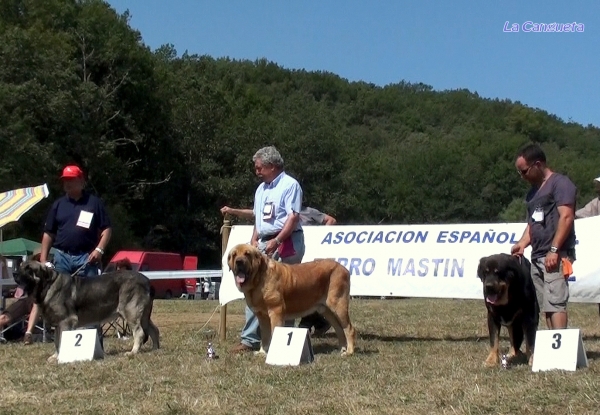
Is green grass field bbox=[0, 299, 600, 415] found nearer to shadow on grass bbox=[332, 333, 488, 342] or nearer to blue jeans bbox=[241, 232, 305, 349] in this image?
blue jeans bbox=[241, 232, 305, 349]

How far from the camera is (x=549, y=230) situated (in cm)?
671

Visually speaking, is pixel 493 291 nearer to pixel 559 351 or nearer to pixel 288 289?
pixel 559 351

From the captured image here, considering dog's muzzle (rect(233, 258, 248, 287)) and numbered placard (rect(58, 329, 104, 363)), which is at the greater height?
dog's muzzle (rect(233, 258, 248, 287))

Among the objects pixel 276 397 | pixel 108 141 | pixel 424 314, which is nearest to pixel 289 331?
pixel 276 397

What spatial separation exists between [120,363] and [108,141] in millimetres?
36423

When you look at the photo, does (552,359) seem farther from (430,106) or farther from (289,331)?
(430,106)

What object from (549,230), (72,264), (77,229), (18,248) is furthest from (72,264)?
(18,248)

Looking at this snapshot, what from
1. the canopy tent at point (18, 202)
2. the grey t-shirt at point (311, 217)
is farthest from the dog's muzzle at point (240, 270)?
the canopy tent at point (18, 202)

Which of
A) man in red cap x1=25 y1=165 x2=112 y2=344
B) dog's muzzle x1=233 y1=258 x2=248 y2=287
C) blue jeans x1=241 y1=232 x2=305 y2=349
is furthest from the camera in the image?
man in red cap x1=25 y1=165 x2=112 y2=344

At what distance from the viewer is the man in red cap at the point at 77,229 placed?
338 inches

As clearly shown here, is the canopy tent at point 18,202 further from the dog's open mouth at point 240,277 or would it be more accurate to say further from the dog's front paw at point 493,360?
the dog's front paw at point 493,360

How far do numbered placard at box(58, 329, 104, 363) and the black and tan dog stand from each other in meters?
3.45

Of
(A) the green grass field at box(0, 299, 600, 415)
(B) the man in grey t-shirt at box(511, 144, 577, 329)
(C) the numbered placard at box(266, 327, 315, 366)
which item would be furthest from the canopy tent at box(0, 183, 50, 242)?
(B) the man in grey t-shirt at box(511, 144, 577, 329)

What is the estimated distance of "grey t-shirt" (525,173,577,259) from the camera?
261 inches
